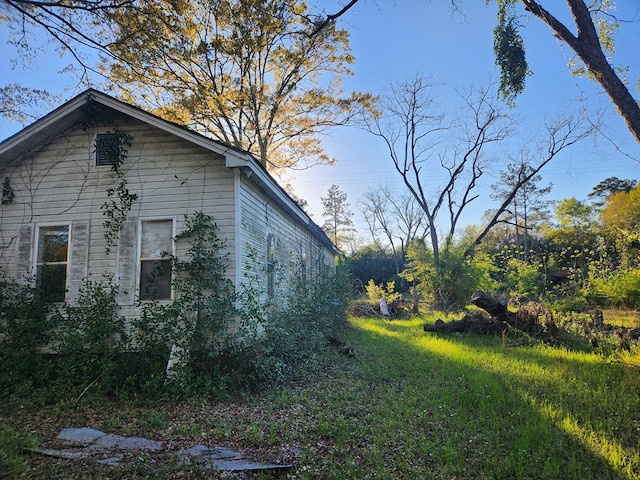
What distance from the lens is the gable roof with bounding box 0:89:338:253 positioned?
7.08 m

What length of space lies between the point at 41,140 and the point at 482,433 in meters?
9.29

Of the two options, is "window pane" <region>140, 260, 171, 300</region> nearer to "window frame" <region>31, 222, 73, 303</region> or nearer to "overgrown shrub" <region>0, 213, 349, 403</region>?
"overgrown shrub" <region>0, 213, 349, 403</region>

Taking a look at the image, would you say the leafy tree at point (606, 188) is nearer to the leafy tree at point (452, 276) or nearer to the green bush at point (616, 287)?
the leafy tree at point (452, 276)

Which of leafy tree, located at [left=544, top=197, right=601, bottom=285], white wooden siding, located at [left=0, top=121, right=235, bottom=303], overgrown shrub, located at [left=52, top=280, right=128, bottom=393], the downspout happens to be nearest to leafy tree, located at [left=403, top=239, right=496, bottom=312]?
the downspout

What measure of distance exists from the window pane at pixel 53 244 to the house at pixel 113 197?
0.07 ft

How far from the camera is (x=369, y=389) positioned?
21.0ft

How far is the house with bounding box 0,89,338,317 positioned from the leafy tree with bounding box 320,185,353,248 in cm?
4433

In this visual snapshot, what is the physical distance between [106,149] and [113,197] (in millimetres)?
1017

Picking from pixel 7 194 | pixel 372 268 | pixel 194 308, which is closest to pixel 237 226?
pixel 194 308

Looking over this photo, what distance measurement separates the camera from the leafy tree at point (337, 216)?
2060 inches

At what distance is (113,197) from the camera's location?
7.61 meters

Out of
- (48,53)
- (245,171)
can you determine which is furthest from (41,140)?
(245,171)

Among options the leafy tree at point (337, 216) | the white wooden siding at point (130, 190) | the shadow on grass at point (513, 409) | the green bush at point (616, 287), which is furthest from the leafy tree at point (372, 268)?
the white wooden siding at point (130, 190)

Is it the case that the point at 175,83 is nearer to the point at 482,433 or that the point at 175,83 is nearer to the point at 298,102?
the point at 298,102
